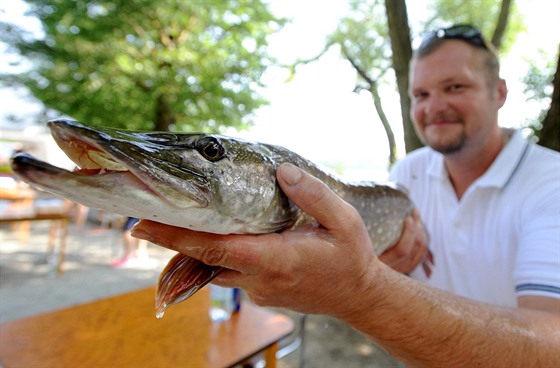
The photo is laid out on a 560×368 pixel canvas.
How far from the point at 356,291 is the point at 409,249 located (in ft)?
3.56

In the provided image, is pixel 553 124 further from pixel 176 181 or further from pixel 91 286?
pixel 91 286

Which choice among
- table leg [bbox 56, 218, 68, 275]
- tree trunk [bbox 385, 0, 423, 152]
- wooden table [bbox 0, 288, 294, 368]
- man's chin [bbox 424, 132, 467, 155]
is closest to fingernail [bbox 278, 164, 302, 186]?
wooden table [bbox 0, 288, 294, 368]

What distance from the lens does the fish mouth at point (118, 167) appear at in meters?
0.73

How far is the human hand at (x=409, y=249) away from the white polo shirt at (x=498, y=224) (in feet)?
0.61

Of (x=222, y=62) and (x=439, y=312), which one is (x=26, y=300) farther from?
(x=222, y=62)

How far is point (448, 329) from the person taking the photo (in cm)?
121

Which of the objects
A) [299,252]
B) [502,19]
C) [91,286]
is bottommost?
[91,286]

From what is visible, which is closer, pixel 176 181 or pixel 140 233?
pixel 176 181

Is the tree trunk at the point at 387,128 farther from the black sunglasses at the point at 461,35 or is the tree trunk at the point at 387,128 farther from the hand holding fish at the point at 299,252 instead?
the hand holding fish at the point at 299,252

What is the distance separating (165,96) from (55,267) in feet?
19.6

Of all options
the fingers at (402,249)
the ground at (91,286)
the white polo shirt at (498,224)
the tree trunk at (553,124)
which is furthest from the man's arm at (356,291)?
the tree trunk at (553,124)

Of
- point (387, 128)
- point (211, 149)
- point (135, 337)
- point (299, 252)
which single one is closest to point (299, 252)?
point (299, 252)

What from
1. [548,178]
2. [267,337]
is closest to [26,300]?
[267,337]

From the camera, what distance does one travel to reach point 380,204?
185 centimetres
